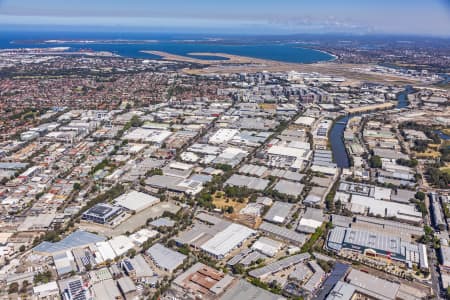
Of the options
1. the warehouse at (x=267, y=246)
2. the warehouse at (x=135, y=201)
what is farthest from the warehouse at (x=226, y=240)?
the warehouse at (x=135, y=201)

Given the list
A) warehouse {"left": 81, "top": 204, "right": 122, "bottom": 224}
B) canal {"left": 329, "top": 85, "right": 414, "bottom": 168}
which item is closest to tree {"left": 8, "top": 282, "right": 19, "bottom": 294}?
warehouse {"left": 81, "top": 204, "right": 122, "bottom": 224}

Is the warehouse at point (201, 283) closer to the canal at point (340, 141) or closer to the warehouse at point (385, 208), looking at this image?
the warehouse at point (385, 208)

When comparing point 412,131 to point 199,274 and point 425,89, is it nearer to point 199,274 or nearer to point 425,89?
point 425,89

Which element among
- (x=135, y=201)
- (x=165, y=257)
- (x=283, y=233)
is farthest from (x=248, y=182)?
(x=165, y=257)

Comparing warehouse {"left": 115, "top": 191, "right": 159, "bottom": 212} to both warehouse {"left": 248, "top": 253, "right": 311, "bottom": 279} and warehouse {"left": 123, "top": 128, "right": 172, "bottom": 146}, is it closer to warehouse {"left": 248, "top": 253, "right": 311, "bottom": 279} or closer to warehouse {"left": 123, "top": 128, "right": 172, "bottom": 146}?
warehouse {"left": 248, "top": 253, "right": 311, "bottom": 279}

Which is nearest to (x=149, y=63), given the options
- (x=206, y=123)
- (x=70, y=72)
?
(x=70, y=72)

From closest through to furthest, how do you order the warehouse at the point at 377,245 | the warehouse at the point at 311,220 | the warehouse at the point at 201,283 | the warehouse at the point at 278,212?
the warehouse at the point at 201,283
the warehouse at the point at 377,245
the warehouse at the point at 311,220
the warehouse at the point at 278,212
